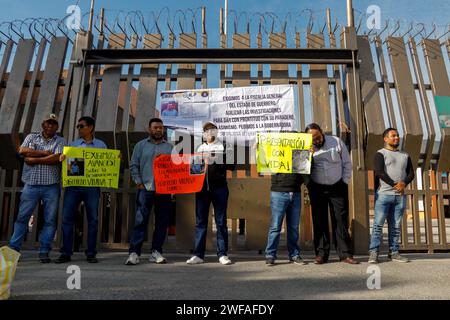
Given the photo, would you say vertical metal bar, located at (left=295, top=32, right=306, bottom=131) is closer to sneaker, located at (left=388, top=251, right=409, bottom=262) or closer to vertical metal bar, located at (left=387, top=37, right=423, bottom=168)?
vertical metal bar, located at (left=387, top=37, right=423, bottom=168)

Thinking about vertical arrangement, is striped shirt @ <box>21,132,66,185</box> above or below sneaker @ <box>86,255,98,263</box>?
above

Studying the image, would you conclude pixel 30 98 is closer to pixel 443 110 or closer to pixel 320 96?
pixel 320 96

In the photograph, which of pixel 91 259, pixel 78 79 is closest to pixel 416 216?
pixel 91 259

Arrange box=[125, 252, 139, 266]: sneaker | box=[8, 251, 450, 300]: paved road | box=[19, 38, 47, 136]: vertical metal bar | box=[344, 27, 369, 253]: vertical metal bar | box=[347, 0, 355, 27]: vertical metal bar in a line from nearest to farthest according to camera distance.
A: box=[8, 251, 450, 300]: paved road → box=[125, 252, 139, 266]: sneaker → box=[344, 27, 369, 253]: vertical metal bar → box=[19, 38, 47, 136]: vertical metal bar → box=[347, 0, 355, 27]: vertical metal bar

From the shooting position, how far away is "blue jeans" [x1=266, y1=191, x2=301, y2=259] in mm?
4973

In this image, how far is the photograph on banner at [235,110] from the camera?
20.4 feet

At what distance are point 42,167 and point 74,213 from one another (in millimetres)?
753

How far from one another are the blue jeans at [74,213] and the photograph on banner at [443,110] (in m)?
5.61

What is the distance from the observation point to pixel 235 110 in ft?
20.5

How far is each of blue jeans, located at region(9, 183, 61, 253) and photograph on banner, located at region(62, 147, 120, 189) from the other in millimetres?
298

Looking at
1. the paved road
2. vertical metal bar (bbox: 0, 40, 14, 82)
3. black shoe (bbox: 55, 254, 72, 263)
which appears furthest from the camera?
vertical metal bar (bbox: 0, 40, 14, 82)

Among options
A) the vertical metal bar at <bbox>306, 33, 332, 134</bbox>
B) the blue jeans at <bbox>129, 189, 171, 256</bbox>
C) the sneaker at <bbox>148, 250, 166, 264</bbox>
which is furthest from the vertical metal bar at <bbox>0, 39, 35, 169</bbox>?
the vertical metal bar at <bbox>306, 33, 332, 134</bbox>

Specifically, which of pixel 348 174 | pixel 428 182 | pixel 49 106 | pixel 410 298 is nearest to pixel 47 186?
pixel 49 106
